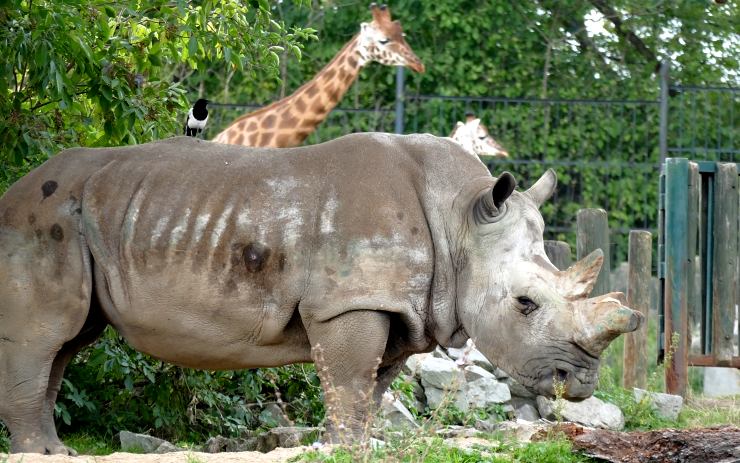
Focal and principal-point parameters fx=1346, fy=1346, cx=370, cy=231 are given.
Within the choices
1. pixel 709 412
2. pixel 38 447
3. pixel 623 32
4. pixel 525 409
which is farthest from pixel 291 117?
pixel 623 32

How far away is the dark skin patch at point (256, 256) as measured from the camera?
21.9 ft

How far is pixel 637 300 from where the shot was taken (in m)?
11.7

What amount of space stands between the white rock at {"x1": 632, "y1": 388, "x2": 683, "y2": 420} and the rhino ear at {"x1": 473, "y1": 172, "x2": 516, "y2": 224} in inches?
154

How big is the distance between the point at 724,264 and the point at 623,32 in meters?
8.02

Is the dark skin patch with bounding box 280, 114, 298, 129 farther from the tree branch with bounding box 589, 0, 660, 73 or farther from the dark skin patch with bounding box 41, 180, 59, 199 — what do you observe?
the tree branch with bounding box 589, 0, 660, 73

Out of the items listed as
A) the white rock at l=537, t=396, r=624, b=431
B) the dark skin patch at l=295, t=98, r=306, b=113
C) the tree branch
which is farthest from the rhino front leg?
the tree branch

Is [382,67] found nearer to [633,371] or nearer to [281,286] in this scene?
[633,371]

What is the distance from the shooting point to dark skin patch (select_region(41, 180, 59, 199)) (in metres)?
6.92

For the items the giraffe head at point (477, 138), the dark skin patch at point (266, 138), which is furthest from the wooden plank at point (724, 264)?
the dark skin patch at point (266, 138)

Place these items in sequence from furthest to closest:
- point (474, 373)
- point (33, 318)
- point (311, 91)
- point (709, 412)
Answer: point (311, 91) < point (709, 412) < point (474, 373) < point (33, 318)

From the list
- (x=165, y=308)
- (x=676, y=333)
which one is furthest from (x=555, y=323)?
(x=676, y=333)

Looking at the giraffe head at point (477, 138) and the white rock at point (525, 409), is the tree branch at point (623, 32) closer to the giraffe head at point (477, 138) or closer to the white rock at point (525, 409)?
the giraffe head at point (477, 138)

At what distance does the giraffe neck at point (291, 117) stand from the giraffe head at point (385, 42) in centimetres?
125

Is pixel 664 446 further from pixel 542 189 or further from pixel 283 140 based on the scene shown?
pixel 283 140
